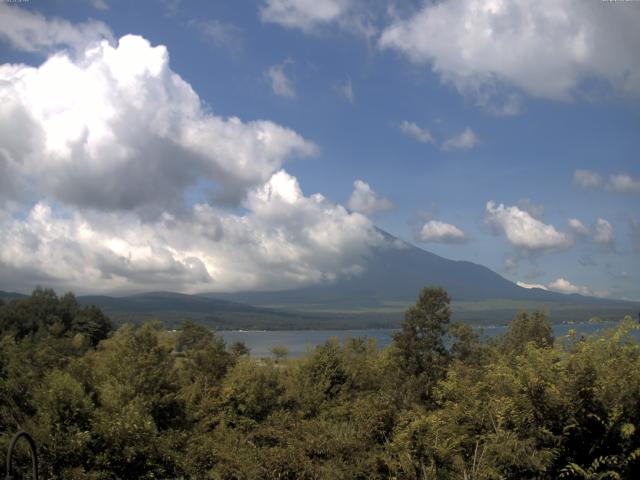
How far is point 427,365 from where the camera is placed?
3731 centimetres

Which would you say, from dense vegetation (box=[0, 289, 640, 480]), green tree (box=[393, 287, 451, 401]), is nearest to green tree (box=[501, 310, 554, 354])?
green tree (box=[393, 287, 451, 401])

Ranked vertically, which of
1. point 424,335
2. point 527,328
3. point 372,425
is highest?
point 372,425

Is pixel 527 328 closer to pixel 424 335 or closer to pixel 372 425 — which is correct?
pixel 424 335

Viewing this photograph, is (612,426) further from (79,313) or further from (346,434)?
(79,313)

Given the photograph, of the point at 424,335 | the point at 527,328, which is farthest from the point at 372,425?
the point at 527,328

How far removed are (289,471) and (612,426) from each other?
16.9 ft

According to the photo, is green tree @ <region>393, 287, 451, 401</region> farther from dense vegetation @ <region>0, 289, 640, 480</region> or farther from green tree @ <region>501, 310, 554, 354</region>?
dense vegetation @ <region>0, 289, 640, 480</region>

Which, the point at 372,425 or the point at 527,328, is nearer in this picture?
the point at 372,425

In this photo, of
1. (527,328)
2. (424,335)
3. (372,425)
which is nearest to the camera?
(372,425)

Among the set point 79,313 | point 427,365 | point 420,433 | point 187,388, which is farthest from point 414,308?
point 79,313

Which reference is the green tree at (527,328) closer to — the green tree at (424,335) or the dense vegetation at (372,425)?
the green tree at (424,335)

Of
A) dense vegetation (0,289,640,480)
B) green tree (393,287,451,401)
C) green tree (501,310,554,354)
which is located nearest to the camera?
dense vegetation (0,289,640,480)

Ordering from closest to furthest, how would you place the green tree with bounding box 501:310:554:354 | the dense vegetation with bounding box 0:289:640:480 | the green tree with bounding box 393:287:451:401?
the dense vegetation with bounding box 0:289:640:480 → the green tree with bounding box 393:287:451:401 → the green tree with bounding box 501:310:554:354

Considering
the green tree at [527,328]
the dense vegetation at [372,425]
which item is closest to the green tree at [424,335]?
the green tree at [527,328]
